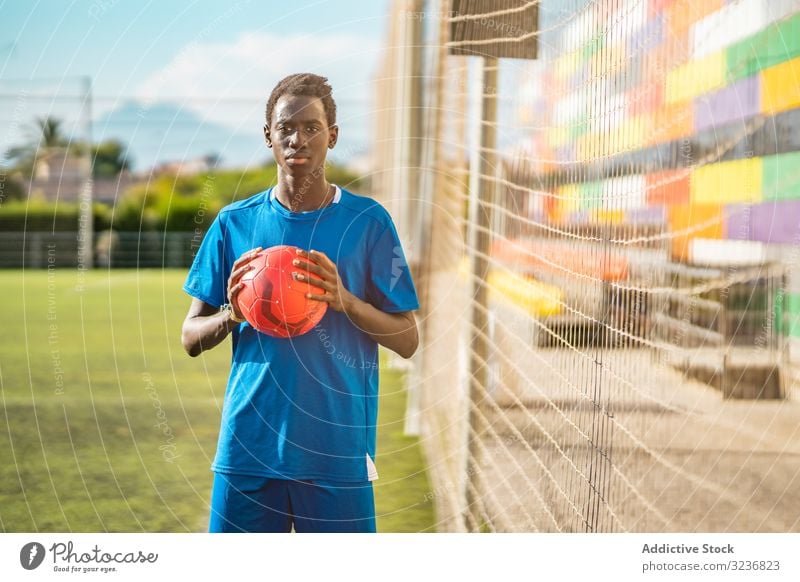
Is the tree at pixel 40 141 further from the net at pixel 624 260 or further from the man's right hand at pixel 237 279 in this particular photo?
the man's right hand at pixel 237 279

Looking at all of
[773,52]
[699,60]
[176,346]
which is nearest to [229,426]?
[699,60]

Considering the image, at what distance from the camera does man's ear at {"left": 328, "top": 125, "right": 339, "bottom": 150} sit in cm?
221

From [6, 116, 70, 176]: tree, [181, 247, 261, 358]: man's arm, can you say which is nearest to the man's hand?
[181, 247, 261, 358]: man's arm

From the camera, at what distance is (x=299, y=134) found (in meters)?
2.17

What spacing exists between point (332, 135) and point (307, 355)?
47 cm

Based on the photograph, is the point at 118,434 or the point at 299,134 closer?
the point at 299,134

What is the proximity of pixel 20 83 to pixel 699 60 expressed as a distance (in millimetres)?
1955

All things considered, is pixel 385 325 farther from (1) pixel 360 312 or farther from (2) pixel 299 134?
(2) pixel 299 134

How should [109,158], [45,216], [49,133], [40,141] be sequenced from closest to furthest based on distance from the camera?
[40,141], [49,133], [109,158], [45,216]

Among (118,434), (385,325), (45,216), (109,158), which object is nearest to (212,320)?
(385,325)

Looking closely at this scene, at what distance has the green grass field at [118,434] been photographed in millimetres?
3459

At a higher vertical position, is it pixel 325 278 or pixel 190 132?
pixel 190 132

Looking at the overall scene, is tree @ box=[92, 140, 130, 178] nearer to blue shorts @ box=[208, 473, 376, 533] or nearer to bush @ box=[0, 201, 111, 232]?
bush @ box=[0, 201, 111, 232]

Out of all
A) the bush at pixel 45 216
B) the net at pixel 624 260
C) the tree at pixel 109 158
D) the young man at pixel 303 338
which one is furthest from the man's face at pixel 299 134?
the bush at pixel 45 216
